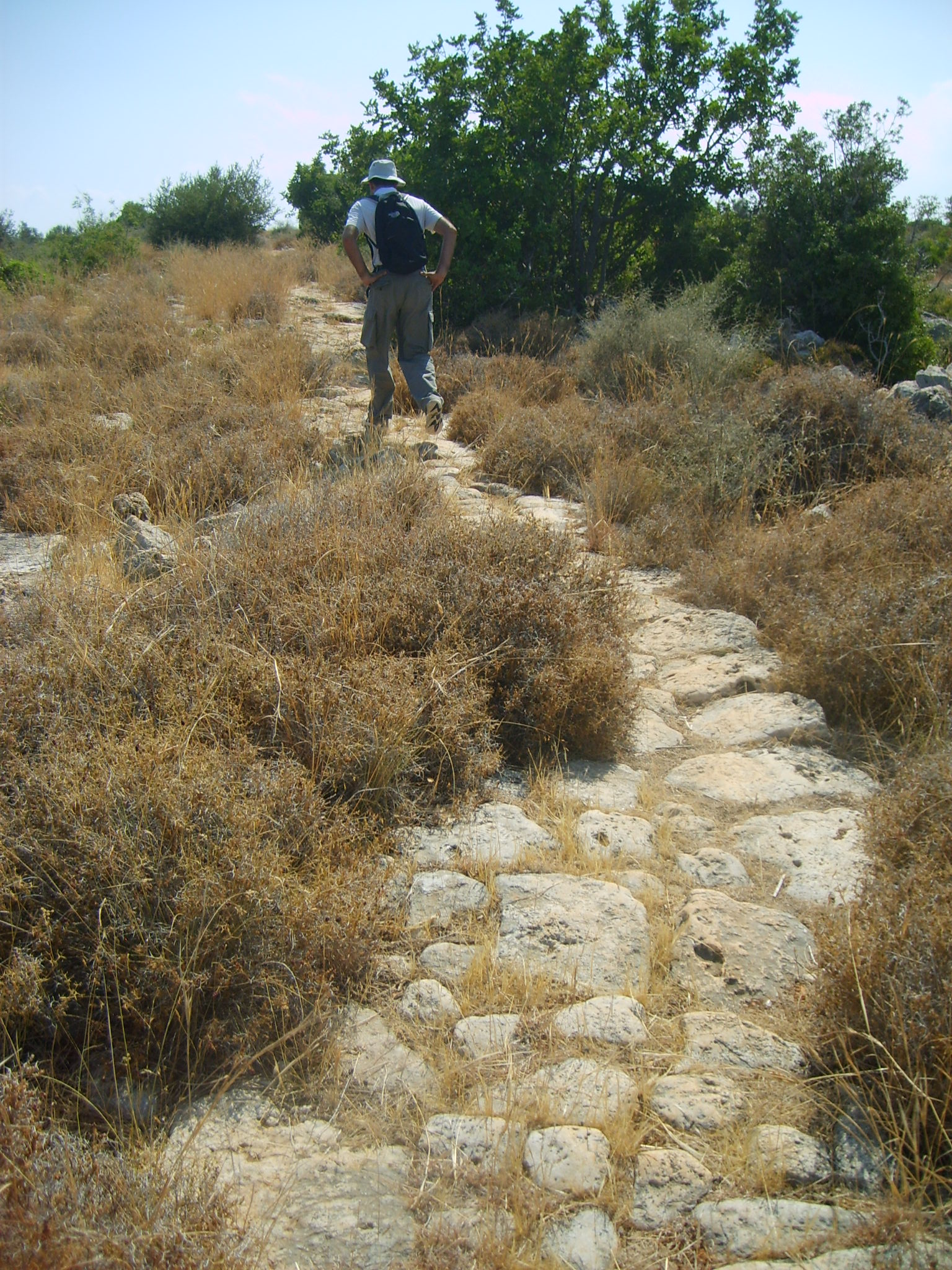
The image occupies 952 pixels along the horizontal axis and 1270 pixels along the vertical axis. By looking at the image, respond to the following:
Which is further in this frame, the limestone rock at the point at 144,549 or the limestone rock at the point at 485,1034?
the limestone rock at the point at 144,549

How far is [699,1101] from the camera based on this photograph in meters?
2.11

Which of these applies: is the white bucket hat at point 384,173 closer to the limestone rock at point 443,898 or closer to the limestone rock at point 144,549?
the limestone rock at point 144,549

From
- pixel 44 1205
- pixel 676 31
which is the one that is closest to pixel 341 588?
pixel 44 1205

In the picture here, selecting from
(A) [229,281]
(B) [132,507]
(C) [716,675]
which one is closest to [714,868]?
(C) [716,675]

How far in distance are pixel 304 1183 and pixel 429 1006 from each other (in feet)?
1.87

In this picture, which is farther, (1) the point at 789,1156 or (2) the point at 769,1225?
(1) the point at 789,1156

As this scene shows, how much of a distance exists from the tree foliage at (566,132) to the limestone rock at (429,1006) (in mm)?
9457

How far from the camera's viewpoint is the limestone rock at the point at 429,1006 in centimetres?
238

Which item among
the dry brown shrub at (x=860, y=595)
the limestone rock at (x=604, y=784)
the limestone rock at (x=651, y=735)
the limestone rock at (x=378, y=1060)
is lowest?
the limestone rock at (x=378, y=1060)

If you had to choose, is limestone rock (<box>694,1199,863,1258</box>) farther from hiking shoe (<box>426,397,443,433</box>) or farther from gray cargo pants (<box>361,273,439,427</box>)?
hiking shoe (<box>426,397,443,433</box>)

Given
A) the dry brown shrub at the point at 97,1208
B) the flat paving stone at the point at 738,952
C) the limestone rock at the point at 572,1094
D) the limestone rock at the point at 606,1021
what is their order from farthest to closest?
1. the flat paving stone at the point at 738,952
2. the limestone rock at the point at 606,1021
3. the limestone rock at the point at 572,1094
4. the dry brown shrub at the point at 97,1208

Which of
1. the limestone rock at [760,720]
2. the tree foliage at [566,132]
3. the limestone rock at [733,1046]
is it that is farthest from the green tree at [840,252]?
the limestone rock at [733,1046]

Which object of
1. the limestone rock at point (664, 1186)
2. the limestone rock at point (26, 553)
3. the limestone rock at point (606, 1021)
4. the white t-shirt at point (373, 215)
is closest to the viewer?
the limestone rock at point (664, 1186)

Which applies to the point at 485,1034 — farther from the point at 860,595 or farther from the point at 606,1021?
the point at 860,595
